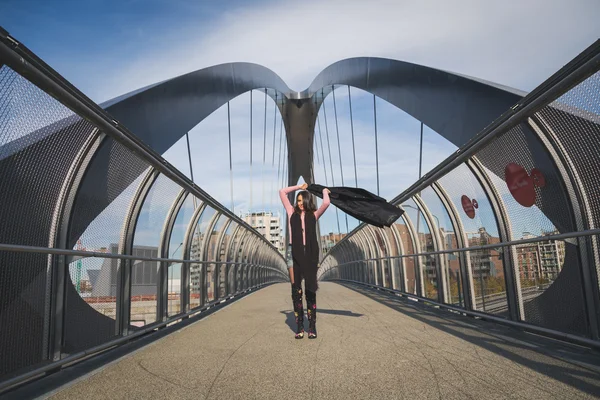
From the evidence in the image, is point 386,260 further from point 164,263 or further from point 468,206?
point 164,263

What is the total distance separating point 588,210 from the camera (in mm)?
3055

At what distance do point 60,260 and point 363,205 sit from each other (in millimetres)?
3926

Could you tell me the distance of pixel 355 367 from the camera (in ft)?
9.33

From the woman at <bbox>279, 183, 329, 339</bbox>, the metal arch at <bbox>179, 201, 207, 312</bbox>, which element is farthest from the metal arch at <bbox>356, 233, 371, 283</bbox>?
the woman at <bbox>279, 183, 329, 339</bbox>

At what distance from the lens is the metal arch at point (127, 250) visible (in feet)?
12.4

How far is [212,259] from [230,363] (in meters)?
4.51

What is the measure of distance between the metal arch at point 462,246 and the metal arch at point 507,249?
934 mm

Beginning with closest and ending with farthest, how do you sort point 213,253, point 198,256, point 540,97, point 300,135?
point 540,97 → point 198,256 → point 213,253 → point 300,135

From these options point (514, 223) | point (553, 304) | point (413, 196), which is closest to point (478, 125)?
point (413, 196)

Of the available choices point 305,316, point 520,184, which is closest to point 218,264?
A: point 305,316

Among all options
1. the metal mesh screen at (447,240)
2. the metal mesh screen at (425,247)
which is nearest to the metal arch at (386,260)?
the metal mesh screen at (425,247)

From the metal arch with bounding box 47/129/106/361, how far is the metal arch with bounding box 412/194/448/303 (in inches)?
185

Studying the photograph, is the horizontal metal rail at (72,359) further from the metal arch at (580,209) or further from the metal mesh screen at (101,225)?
the metal arch at (580,209)

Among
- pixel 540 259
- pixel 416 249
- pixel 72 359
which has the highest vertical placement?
pixel 416 249
